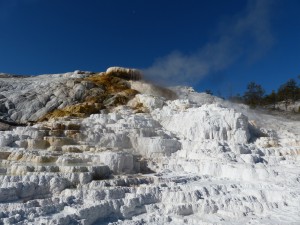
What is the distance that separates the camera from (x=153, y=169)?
1363 cm

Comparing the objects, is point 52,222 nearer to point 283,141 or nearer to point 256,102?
point 283,141

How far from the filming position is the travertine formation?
860 centimetres

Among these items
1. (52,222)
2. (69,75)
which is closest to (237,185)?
(52,222)

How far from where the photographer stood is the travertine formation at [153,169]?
8.60m

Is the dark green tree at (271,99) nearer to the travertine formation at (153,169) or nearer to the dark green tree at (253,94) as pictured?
the dark green tree at (253,94)

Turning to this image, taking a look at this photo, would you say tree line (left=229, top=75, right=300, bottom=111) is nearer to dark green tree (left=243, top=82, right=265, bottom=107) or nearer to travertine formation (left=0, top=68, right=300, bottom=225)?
dark green tree (left=243, top=82, right=265, bottom=107)

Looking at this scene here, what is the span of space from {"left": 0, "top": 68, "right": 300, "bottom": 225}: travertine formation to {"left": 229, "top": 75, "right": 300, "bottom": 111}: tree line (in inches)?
894

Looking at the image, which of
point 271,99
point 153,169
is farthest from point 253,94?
point 153,169

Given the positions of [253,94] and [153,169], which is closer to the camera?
[153,169]

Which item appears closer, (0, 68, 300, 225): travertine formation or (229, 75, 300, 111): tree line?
→ (0, 68, 300, 225): travertine formation

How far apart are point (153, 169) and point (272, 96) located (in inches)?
1382

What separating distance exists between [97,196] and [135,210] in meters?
1.24

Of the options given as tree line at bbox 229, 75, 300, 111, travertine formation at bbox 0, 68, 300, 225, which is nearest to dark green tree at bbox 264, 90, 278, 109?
tree line at bbox 229, 75, 300, 111

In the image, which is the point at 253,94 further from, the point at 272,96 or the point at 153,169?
the point at 153,169
